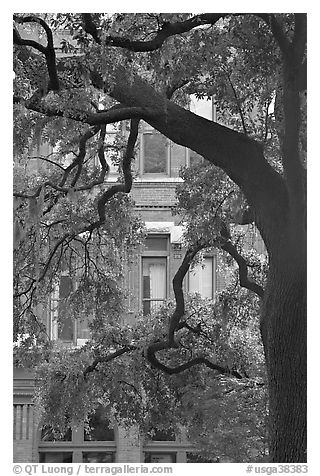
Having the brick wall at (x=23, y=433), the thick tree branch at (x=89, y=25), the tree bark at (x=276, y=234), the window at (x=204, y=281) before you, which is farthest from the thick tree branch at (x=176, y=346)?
the thick tree branch at (x=89, y=25)

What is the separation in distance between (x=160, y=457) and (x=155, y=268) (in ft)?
7.68

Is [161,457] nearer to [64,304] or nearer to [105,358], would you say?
[105,358]

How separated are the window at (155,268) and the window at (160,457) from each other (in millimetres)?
1949

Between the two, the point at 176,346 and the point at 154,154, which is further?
the point at 154,154

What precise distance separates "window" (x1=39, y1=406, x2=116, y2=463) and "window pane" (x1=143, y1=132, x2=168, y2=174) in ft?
10.5

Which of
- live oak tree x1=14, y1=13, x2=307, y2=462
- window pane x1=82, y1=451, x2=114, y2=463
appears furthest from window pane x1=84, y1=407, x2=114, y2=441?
live oak tree x1=14, y1=13, x2=307, y2=462

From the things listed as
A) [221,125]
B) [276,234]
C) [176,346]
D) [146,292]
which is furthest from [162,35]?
[146,292]

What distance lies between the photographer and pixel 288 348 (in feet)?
27.5

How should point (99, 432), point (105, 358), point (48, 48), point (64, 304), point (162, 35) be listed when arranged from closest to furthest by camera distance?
point (48, 48)
point (162, 35)
point (105, 358)
point (64, 304)
point (99, 432)

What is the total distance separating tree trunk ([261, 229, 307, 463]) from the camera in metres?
8.32

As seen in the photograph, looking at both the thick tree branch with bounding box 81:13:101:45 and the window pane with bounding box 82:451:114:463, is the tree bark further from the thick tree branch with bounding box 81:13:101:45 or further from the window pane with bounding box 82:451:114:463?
the window pane with bounding box 82:451:114:463

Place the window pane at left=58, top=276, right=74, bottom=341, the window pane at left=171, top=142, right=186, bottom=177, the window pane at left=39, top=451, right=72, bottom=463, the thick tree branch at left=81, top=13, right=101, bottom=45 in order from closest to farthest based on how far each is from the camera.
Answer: the thick tree branch at left=81, top=13, right=101, bottom=45
the window pane at left=58, top=276, right=74, bottom=341
the window pane at left=39, top=451, right=72, bottom=463
the window pane at left=171, top=142, right=186, bottom=177

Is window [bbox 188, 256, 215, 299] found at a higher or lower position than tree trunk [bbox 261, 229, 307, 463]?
higher

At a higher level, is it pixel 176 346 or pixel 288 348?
pixel 176 346
